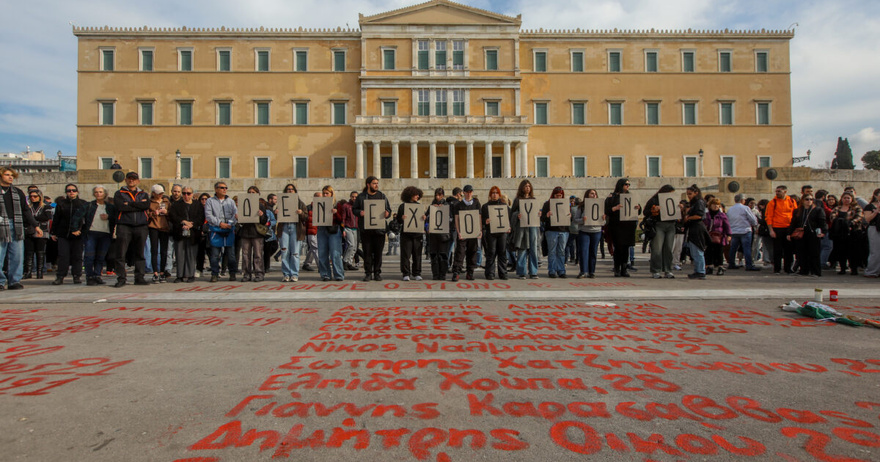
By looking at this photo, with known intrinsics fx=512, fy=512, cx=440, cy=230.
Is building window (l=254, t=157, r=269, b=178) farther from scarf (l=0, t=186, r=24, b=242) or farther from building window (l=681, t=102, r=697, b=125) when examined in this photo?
building window (l=681, t=102, r=697, b=125)

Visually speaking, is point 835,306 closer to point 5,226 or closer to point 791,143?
point 5,226

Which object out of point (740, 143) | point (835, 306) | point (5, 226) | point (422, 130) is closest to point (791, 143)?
point (740, 143)

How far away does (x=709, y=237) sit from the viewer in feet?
36.1

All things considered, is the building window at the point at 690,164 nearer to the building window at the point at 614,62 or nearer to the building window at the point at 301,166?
the building window at the point at 614,62

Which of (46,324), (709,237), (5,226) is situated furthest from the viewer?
(709,237)

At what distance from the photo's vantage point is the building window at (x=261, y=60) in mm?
42438

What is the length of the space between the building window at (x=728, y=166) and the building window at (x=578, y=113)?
1217 cm

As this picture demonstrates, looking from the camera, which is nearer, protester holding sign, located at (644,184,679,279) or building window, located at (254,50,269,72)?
protester holding sign, located at (644,184,679,279)

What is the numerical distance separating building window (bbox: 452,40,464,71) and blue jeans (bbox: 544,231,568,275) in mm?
34480

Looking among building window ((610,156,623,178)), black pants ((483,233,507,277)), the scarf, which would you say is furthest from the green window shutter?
black pants ((483,233,507,277))

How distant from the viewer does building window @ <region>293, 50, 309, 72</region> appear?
42.8 metres

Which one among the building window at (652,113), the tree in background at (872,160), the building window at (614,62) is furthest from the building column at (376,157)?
the tree in background at (872,160)

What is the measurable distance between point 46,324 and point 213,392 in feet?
12.4

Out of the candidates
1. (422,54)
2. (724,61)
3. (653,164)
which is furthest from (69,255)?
(724,61)
